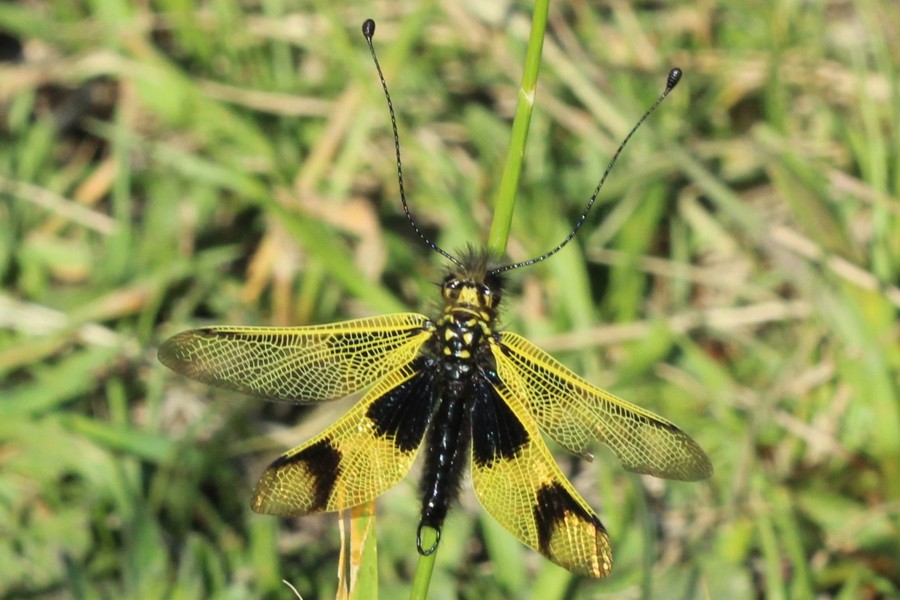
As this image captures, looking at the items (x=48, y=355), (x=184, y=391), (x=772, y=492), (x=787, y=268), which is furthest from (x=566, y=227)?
(x=48, y=355)

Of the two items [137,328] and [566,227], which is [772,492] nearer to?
[566,227]

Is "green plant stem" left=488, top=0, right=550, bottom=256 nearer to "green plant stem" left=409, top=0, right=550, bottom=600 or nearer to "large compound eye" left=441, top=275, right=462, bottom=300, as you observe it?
"green plant stem" left=409, top=0, right=550, bottom=600

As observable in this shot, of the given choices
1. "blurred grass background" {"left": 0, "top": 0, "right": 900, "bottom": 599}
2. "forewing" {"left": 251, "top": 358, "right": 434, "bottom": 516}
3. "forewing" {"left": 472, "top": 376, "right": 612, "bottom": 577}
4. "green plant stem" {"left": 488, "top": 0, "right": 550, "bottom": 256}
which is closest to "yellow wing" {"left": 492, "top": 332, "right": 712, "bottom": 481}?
"forewing" {"left": 472, "top": 376, "right": 612, "bottom": 577}

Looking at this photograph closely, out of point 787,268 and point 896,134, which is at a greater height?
point 896,134

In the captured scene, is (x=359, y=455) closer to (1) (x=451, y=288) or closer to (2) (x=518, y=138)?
(1) (x=451, y=288)

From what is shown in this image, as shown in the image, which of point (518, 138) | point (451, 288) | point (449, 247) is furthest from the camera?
point (449, 247)

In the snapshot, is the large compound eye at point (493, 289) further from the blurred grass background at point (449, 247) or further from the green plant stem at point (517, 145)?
the blurred grass background at point (449, 247)

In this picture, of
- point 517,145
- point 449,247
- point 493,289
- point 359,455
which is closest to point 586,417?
point 493,289
